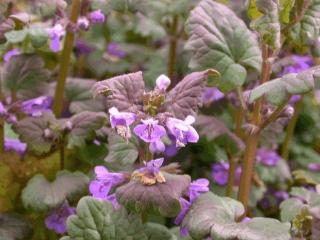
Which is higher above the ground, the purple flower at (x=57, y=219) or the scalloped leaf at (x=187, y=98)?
the scalloped leaf at (x=187, y=98)

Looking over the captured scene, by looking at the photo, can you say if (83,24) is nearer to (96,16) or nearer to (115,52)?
(96,16)

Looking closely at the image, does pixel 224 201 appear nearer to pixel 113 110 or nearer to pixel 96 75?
pixel 113 110

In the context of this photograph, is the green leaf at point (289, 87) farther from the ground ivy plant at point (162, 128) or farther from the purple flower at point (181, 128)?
the purple flower at point (181, 128)

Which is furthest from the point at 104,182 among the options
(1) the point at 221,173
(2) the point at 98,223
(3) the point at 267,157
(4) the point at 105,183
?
(3) the point at 267,157

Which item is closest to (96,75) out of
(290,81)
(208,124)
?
(208,124)

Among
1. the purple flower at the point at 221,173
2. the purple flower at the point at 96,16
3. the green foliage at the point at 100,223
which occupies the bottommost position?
the purple flower at the point at 221,173

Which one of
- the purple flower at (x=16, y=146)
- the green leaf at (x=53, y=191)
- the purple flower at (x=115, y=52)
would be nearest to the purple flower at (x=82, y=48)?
the purple flower at (x=115, y=52)
